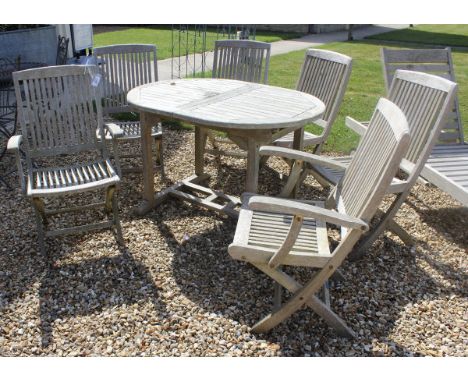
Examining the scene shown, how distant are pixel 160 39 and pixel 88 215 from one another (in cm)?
1157

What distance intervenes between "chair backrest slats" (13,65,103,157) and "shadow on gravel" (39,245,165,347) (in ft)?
3.63

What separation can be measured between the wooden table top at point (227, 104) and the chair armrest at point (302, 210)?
3.40ft

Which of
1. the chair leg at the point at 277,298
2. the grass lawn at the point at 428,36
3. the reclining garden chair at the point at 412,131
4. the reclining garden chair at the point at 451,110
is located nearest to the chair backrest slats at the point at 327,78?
the reclining garden chair at the point at 412,131

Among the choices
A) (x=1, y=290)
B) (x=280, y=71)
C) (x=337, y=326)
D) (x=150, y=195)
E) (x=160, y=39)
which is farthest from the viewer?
(x=160, y=39)

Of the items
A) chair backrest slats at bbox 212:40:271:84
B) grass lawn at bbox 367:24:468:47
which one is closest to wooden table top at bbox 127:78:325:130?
chair backrest slats at bbox 212:40:271:84

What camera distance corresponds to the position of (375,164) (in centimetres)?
267

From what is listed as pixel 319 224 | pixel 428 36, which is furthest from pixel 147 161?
pixel 428 36

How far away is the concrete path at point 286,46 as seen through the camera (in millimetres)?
9652

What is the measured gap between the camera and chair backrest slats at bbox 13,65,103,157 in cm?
379

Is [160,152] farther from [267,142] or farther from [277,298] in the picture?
[277,298]

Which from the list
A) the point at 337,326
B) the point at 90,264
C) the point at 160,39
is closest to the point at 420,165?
the point at 337,326

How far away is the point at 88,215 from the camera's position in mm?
4082

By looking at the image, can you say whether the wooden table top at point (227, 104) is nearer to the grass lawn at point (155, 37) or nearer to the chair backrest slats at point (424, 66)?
the chair backrest slats at point (424, 66)

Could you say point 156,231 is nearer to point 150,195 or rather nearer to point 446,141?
point 150,195
